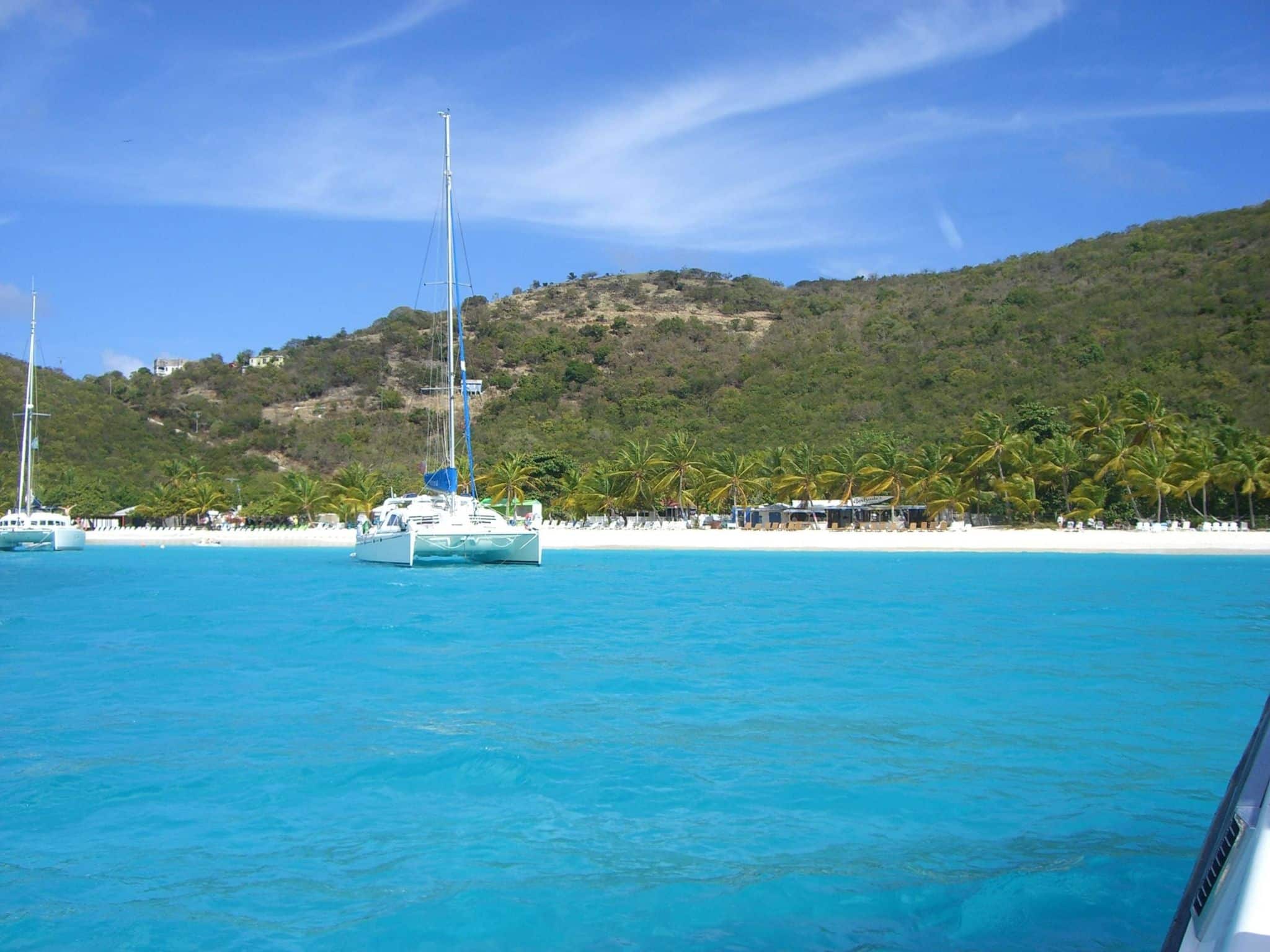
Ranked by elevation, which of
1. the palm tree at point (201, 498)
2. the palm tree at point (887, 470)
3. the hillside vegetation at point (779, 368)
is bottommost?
the palm tree at point (201, 498)

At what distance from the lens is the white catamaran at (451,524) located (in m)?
31.2

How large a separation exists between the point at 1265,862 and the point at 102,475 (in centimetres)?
7340

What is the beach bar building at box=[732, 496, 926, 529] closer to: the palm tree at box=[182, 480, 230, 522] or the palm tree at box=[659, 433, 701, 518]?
the palm tree at box=[659, 433, 701, 518]

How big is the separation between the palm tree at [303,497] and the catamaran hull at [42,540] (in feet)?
40.5

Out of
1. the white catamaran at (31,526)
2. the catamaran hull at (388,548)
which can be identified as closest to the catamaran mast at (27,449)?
the white catamaran at (31,526)

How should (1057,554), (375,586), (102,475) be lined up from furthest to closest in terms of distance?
1. (102,475)
2. (1057,554)
3. (375,586)

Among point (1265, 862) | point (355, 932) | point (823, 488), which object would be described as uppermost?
point (823, 488)

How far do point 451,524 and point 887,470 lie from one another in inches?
1119

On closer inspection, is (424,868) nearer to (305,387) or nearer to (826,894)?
(826,894)

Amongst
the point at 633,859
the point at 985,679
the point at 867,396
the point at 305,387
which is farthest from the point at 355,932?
the point at 305,387

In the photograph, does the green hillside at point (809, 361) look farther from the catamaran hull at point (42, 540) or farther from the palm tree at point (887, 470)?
the catamaran hull at point (42, 540)

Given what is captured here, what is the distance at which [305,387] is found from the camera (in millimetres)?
95812

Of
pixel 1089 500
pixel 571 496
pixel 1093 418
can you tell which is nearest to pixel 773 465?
pixel 571 496

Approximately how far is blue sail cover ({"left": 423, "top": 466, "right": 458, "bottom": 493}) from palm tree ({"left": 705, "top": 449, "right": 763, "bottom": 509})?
2703 cm
